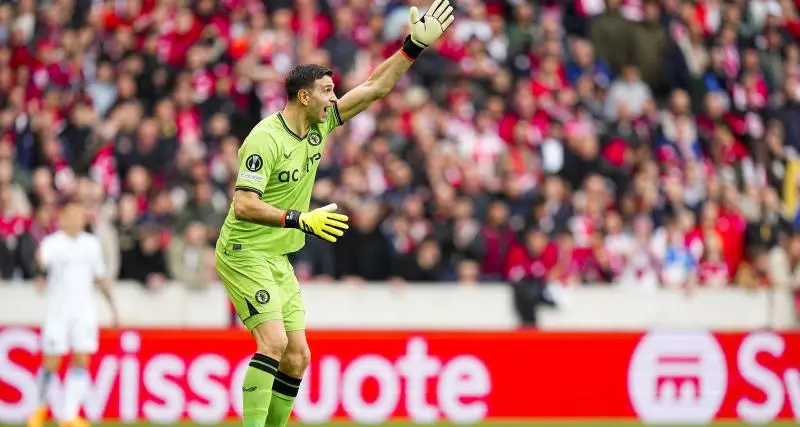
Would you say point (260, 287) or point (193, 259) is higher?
point (193, 259)

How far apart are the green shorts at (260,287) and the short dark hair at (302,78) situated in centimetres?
112

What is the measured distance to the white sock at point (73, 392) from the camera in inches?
567

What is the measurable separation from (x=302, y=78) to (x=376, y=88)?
2.36 feet

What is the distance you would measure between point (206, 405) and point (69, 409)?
209 centimetres

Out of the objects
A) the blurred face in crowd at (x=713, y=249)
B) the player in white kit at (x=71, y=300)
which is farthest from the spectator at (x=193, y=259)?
the blurred face in crowd at (x=713, y=249)

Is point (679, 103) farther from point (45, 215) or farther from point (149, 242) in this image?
point (45, 215)

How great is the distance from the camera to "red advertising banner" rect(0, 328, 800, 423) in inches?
636

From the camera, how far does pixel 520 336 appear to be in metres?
16.8

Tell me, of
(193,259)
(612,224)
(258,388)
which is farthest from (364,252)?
(258,388)

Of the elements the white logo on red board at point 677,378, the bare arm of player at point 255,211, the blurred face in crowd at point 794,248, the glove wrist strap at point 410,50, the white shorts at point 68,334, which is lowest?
the white logo on red board at point 677,378

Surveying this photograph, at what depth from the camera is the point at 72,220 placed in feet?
48.0

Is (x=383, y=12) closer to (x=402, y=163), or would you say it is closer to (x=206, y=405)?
(x=402, y=163)

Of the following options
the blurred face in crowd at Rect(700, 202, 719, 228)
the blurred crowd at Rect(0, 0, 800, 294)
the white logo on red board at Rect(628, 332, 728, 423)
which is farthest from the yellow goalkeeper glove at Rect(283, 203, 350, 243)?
the blurred face in crowd at Rect(700, 202, 719, 228)

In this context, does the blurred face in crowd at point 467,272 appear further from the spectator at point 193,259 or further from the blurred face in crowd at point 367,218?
the spectator at point 193,259
